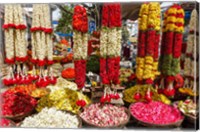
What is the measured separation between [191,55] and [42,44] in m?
1.58

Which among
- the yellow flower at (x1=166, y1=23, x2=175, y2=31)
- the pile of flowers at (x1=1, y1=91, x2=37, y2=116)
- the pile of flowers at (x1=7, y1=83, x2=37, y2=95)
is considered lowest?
the pile of flowers at (x1=1, y1=91, x2=37, y2=116)

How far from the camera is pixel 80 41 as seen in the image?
265 centimetres

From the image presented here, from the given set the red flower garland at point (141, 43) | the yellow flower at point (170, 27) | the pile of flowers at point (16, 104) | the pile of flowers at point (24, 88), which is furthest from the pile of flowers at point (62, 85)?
the yellow flower at point (170, 27)

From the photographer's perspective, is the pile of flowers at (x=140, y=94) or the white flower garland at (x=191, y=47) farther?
the pile of flowers at (x=140, y=94)

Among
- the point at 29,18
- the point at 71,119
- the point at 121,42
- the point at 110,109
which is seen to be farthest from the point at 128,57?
the point at 29,18

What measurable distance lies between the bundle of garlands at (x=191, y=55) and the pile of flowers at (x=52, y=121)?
1.24m

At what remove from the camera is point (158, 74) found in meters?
2.72

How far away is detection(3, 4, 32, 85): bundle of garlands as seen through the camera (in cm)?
281

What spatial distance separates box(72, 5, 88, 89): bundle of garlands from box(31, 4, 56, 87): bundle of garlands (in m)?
0.40

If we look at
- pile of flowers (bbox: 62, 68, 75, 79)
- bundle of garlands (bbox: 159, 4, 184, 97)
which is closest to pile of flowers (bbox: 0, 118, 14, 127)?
pile of flowers (bbox: 62, 68, 75, 79)

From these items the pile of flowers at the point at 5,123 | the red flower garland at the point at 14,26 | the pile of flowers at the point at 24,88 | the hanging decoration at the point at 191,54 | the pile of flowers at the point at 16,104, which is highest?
the red flower garland at the point at 14,26

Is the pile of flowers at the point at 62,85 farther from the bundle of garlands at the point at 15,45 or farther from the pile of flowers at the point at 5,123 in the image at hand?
the pile of flowers at the point at 5,123

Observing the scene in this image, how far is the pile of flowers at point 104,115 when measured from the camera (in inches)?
108

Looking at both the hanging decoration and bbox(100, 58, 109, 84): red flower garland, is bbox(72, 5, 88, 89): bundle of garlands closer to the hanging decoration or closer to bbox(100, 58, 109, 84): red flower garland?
bbox(100, 58, 109, 84): red flower garland
